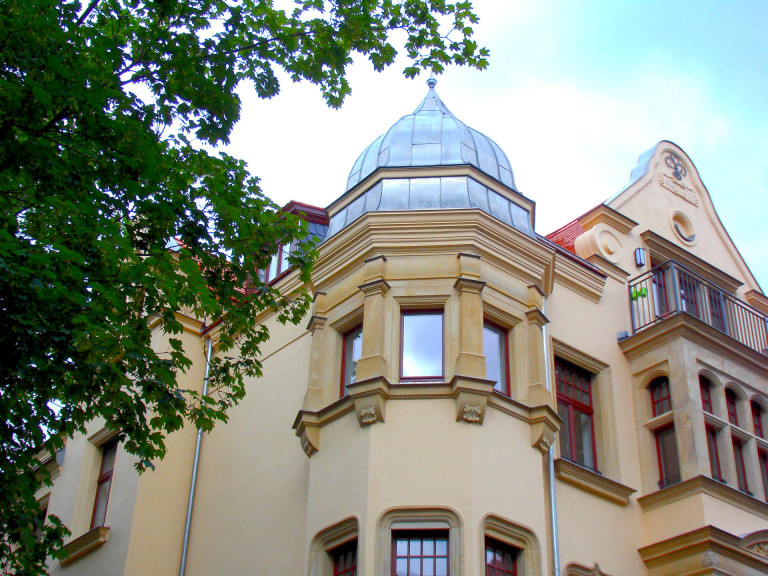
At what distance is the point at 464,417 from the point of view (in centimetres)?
1441

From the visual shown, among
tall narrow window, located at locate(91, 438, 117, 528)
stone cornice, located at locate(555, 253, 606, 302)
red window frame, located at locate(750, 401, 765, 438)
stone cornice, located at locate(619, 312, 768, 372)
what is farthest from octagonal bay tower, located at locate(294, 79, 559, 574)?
tall narrow window, located at locate(91, 438, 117, 528)

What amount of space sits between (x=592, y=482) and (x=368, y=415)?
3.73m

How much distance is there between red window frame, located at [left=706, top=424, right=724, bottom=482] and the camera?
1680 centimetres

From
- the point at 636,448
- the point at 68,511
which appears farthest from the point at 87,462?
the point at 636,448

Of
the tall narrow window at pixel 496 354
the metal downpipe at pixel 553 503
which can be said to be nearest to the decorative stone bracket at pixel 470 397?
the tall narrow window at pixel 496 354

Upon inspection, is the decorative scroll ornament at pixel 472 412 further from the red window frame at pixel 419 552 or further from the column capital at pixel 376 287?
the column capital at pixel 376 287

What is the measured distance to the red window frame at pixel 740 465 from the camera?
17.2m

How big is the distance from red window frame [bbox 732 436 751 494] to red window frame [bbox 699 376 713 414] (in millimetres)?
674

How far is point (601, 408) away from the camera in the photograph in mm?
17359

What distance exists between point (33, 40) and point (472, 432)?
7528 mm

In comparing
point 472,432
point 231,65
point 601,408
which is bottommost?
point 472,432

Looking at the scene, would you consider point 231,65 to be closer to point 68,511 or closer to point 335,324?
point 335,324

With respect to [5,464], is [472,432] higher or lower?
higher

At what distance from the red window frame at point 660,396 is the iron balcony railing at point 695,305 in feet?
3.65
